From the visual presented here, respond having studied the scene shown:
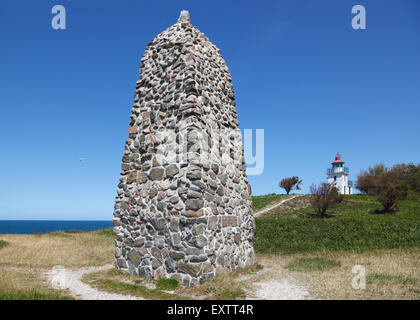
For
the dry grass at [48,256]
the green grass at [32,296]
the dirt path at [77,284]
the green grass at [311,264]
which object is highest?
the green grass at [32,296]

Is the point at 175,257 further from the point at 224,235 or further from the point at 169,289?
the point at 224,235

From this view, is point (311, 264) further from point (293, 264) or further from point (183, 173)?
point (183, 173)

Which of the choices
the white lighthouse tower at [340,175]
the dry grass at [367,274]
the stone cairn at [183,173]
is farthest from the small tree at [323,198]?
the white lighthouse tower at [340,175]

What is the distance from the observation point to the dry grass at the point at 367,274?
7.11 meters

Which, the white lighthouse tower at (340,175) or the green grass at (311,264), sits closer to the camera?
the green grass at (311,264)

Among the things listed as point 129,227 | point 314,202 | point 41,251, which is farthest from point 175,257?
point 314,202

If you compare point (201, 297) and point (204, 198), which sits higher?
point (204, 198)

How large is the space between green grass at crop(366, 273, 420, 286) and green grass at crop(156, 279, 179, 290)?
5451mm

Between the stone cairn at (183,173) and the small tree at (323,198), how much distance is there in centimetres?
1842

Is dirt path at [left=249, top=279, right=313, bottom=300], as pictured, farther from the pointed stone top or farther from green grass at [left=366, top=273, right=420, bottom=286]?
the pointed stone top

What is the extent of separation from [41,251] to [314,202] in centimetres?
2256

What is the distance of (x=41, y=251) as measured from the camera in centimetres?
1411

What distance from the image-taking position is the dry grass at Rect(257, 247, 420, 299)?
711 centimetres

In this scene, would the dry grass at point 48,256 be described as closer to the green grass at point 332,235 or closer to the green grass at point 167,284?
the green grass at point 167,284
